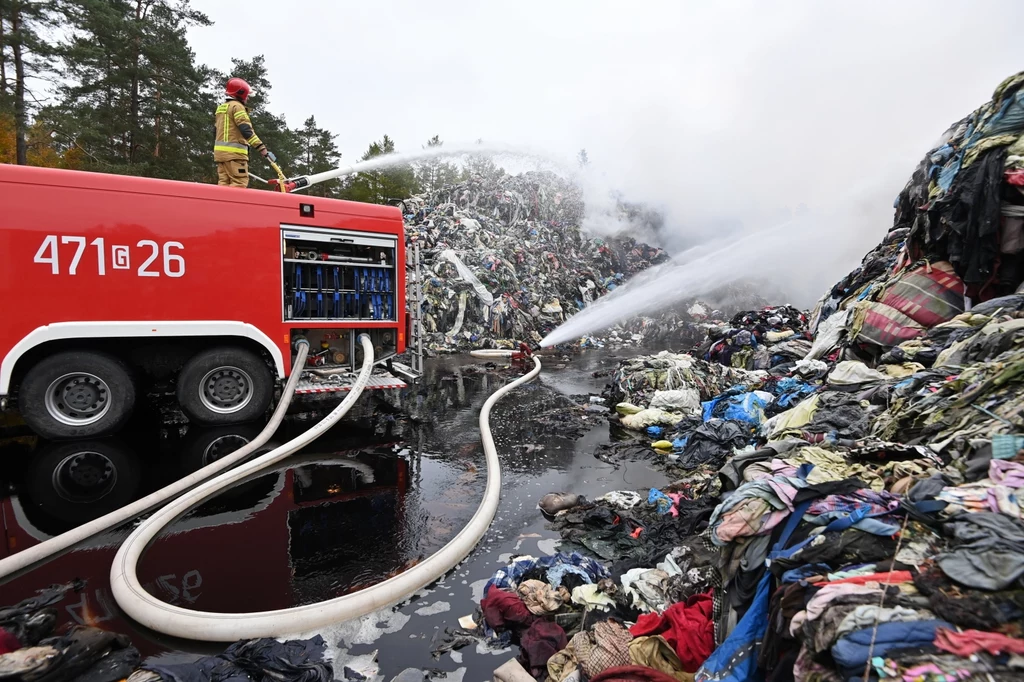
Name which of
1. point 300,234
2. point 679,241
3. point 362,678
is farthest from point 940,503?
point 679,241

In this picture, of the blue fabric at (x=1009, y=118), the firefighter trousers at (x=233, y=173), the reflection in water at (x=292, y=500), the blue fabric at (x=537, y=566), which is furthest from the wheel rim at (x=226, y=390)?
the blue fabric at (x=1009, y=118)

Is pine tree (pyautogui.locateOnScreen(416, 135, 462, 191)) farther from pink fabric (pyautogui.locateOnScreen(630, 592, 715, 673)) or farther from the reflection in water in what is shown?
pink fabric (pyautogui.locateOnScreen(630, 592, 715, 673))

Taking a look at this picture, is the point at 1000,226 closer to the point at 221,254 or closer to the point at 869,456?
the point at 869,456

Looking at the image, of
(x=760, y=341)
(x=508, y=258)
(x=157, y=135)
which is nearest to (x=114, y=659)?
(x=760, y=341)

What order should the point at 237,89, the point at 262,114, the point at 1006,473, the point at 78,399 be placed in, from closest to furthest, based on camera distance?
the point at 1006,473, the point at 78,399, the point at 237,89, the point at 262,114

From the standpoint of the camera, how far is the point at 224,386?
645 centimetres

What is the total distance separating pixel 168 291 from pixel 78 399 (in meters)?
1.55

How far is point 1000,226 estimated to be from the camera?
5672mm

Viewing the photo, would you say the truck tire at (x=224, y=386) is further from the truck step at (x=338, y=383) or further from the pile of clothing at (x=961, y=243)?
the pile of clothing at (x=961, y=243)

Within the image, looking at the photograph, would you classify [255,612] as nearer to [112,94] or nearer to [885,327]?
[885,327]

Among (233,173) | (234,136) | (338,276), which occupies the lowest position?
(338,276)

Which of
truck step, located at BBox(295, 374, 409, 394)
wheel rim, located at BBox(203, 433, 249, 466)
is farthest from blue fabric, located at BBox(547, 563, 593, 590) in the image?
truck step, located at BBox(295, 374, 409, 394)

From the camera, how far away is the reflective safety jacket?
6586 mm

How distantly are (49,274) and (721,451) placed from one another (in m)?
7.50
